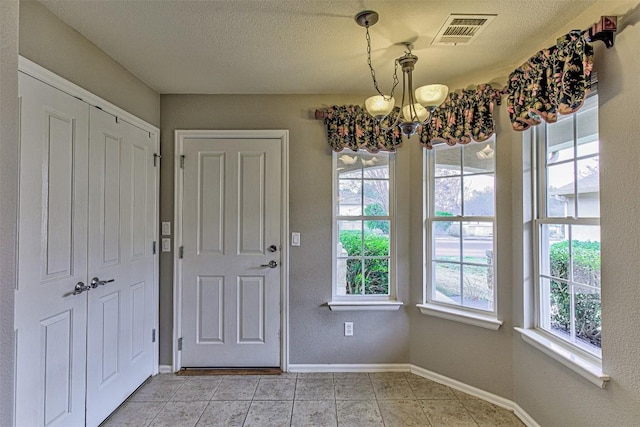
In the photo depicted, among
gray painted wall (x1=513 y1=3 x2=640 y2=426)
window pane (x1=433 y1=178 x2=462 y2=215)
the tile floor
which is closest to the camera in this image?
gray painted wall (x1=513 y1=3 x2=640 y2=426)

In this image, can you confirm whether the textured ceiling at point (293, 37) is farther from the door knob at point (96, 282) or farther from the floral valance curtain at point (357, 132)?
the door knob at point (96, 282)

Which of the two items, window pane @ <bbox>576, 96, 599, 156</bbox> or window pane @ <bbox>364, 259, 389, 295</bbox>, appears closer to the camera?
window pane @ <bbox>576, 96, 599, 156</bbox>

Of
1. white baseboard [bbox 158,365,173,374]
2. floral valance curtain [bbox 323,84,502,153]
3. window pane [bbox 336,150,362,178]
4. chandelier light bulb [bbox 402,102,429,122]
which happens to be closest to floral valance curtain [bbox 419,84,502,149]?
floral valance curtain [bbox 323,84,502,153]

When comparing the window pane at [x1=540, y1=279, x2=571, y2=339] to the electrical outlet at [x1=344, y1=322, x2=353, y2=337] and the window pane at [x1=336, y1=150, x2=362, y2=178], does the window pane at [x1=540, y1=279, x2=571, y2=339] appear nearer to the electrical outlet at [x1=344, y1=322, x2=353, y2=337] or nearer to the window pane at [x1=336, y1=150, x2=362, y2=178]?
the electrical outlet at [x1=344, y1=322, x2=353, y2=337]

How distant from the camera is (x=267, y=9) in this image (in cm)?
171

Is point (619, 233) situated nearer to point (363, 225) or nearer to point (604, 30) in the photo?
point (604, 30)

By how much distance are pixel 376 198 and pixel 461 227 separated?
0.72m

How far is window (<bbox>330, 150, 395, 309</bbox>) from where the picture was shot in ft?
9.40

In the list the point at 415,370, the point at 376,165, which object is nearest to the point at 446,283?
the point at 415,370

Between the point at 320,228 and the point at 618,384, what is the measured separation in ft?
6.59

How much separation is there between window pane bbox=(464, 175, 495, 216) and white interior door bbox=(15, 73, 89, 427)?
2.59 m

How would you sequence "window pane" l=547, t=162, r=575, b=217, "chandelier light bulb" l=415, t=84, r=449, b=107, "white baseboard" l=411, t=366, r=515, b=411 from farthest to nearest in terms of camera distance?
"white baseboard" l=411, t=366, r=515, b=411, "window pane" l=547, t=162, r=575, b=217, "chandelier light bulb" l=415, t=84, r=449, b=107

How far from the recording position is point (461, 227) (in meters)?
2.58

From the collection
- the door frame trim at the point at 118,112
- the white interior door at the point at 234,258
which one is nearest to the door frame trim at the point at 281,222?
the white interior door at the point at 234,258
